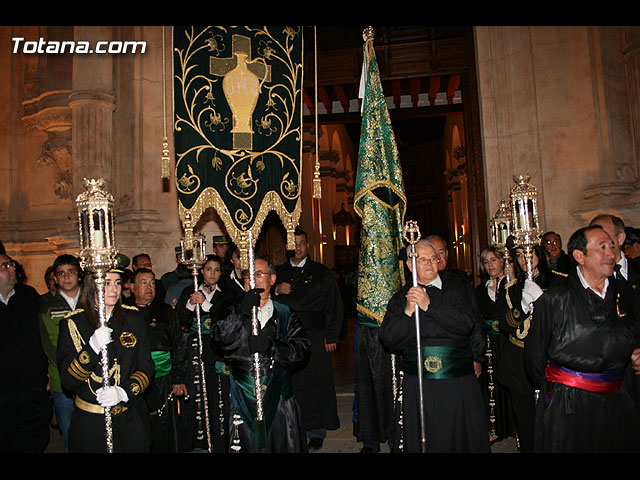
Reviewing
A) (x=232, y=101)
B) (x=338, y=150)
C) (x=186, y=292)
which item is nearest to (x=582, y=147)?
(x=232, y=101)

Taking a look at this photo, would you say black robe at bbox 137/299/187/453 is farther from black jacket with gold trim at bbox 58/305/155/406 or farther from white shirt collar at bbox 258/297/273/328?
white shirt collar at bbox 258/297/273/328

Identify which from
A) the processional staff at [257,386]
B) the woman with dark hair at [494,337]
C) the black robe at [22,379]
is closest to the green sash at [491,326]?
the woman with dark hair at [494,337]

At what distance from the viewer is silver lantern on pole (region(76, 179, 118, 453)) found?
3.06m

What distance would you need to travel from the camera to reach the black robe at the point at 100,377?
10.1ft

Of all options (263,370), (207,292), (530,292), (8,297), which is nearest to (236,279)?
(207,292)

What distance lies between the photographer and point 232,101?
5094 millimetres

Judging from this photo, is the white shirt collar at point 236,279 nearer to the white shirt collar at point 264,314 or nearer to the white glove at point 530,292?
the white shirt collar at point 264,314

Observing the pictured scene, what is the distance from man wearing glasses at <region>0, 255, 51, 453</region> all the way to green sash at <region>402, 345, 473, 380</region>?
332cm

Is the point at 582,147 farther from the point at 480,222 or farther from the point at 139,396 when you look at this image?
the point at 139,396

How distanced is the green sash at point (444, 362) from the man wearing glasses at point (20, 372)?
3321 mm

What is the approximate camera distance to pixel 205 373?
504 centimetres

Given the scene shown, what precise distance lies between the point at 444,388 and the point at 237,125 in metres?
3.17

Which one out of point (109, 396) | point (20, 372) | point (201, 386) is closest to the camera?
point (109, 396)

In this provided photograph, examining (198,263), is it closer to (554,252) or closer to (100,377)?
(100,377)
